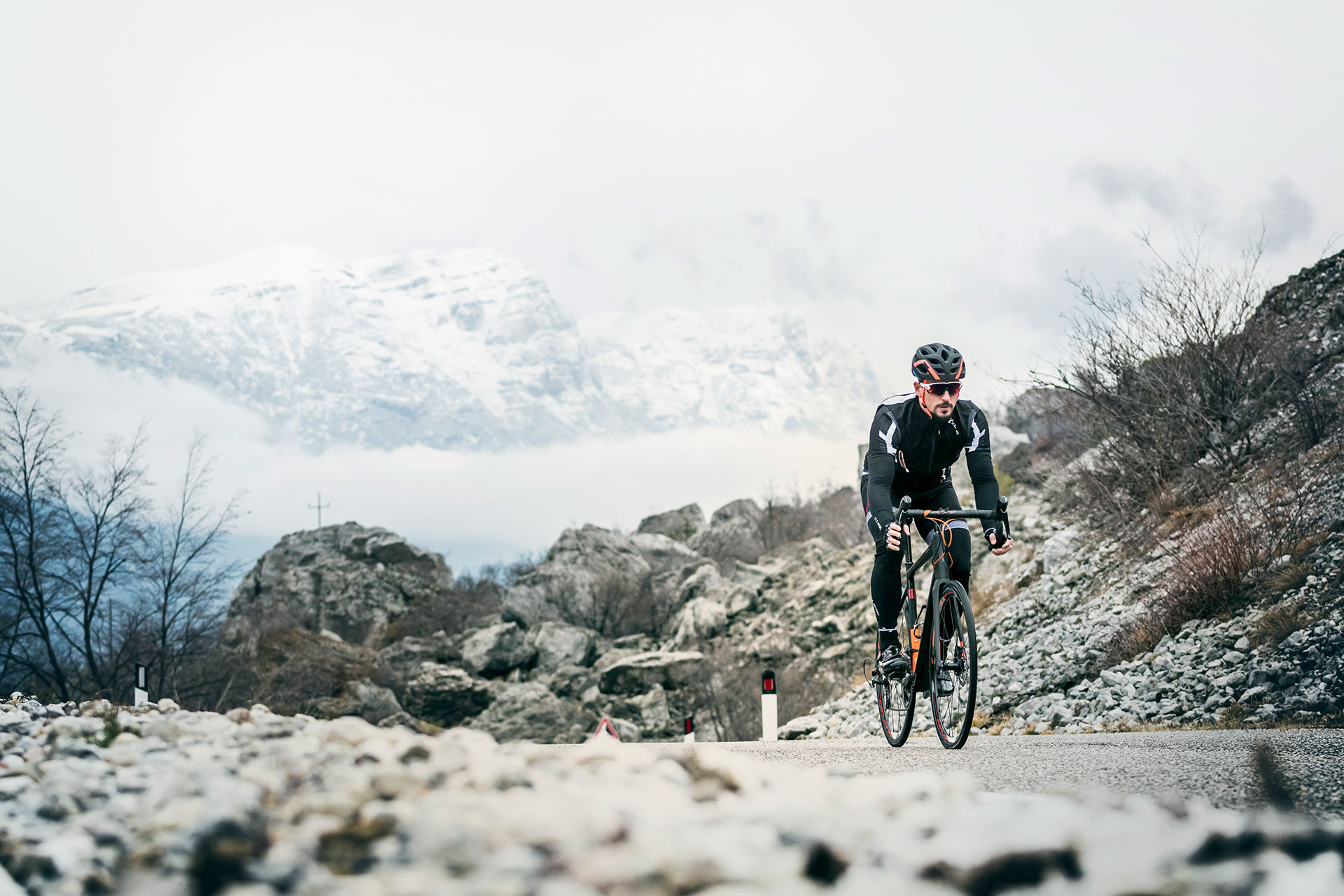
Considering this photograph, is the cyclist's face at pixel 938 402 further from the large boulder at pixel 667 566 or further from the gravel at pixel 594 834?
the large boulder at pixel 667 566

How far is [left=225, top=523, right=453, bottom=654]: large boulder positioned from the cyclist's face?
58.3m

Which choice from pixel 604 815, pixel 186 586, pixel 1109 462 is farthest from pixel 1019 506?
pixel 186 586

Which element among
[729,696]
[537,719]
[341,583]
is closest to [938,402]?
[729,696]

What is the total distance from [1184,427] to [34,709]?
581 inches

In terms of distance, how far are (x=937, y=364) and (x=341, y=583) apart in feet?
218

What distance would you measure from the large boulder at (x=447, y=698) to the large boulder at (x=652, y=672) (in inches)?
226

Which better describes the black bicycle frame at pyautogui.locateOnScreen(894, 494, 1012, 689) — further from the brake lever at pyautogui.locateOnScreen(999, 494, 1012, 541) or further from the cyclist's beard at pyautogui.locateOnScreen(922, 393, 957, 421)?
the cyclist's beard at pyautogui.locateOnScreen(922, 393, 957, 421)

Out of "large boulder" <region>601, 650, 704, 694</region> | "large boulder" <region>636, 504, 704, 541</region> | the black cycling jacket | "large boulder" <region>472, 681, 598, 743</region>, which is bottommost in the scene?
"large boulder" <region>472, 681, 598, 743</region>

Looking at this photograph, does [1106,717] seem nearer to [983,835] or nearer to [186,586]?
[983,835]

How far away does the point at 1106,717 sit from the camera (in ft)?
29.5

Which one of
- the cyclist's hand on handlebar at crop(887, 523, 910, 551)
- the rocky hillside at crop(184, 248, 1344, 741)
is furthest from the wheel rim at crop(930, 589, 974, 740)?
the rocky hillside at crop(184, 248, 1344, 741)

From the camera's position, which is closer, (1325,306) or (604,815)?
(604,815)

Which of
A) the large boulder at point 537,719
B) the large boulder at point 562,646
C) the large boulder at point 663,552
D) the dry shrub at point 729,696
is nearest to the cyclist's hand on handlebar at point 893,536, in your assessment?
the dry shrub at point 729,696

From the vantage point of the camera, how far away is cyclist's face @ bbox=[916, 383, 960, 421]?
231 inches
